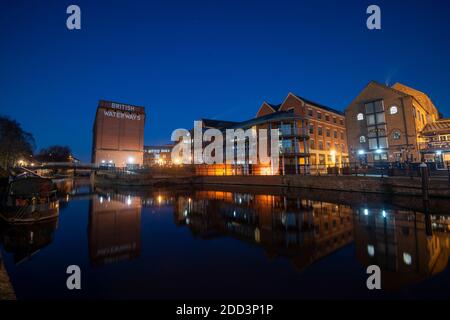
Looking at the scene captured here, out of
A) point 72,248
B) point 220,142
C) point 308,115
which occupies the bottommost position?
point 72,248

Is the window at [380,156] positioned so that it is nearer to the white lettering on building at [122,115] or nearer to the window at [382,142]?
the window at [382,142]

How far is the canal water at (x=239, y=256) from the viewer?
14.7 feet

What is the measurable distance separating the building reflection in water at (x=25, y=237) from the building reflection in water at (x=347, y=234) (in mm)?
5584

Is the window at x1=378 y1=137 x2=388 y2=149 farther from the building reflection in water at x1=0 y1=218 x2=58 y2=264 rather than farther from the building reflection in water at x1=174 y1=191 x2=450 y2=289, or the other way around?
the building reflection in water at x1=0 y1=218 x2=58 y2=264

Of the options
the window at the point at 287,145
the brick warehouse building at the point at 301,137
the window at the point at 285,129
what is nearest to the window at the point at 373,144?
the brick warehouse building at the point at 301,137

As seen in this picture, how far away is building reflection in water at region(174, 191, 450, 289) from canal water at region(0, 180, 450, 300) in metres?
0.03

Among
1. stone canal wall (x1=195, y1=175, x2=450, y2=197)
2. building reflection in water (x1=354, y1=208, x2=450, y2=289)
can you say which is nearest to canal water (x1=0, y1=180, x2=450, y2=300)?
building reflection in water (x1=354, y1=208, x2=450, y2=289)

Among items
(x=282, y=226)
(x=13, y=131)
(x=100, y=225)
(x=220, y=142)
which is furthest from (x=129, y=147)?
(x=282, y=226)

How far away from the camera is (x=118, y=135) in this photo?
210ft

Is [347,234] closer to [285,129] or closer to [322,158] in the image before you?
[285,129]

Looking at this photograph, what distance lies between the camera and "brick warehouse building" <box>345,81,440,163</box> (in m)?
29.2

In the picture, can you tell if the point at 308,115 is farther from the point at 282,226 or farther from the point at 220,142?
the point at 282,226

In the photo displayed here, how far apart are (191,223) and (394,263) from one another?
826cm
